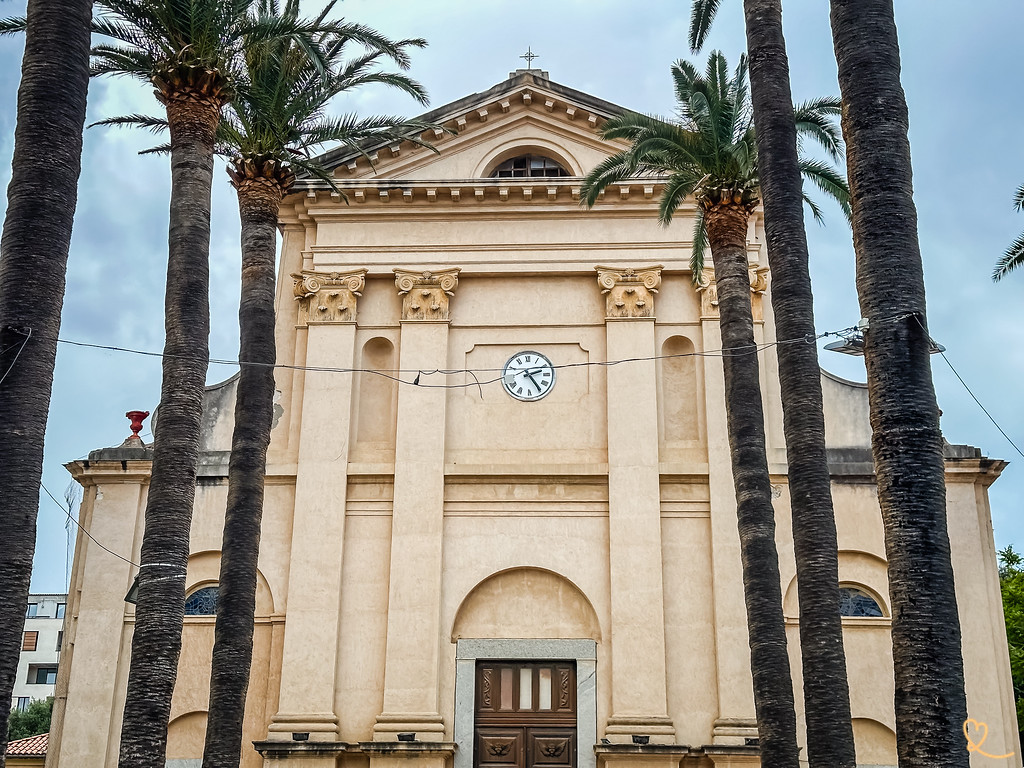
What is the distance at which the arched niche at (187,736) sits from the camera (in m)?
21.5

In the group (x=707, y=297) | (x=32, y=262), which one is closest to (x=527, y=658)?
(x=707, y=297)

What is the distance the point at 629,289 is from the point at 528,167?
378 centimetres

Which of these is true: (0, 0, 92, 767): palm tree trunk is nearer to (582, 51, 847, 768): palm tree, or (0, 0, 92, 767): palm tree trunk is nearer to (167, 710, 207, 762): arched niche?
(582, 51, 847, 768): palm tree

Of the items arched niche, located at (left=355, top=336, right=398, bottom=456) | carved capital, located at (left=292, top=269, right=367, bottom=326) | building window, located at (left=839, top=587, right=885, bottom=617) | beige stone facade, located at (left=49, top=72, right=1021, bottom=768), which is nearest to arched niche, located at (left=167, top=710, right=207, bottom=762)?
beige stone facade, located at (left=49, top=72, right=1021, bottom=768)

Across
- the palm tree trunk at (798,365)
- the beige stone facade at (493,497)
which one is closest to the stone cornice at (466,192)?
the beige stone facade at (493,497)

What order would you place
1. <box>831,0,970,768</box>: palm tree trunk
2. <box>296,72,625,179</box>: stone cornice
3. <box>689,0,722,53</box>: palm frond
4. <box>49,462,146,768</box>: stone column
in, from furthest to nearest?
<box>296,72,625,179</box>: stone cornice → <box>49,462,146,768</box>: stone column → <box>689,0,722,53</box>: palm frond → <box>831,0,970,768</box>: palm tree trunk

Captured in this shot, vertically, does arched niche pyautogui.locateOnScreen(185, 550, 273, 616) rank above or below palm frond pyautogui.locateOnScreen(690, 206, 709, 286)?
below

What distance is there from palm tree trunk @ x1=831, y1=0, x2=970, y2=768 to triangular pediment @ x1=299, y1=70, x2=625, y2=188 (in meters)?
13.5

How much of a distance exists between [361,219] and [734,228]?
9.08 metres

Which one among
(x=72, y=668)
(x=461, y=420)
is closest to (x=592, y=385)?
(x=461, y=420)

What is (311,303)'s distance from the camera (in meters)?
24.1

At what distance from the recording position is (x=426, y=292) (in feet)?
78.6

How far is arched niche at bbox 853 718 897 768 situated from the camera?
827 inches

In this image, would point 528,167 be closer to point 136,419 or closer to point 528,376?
point 528,376
